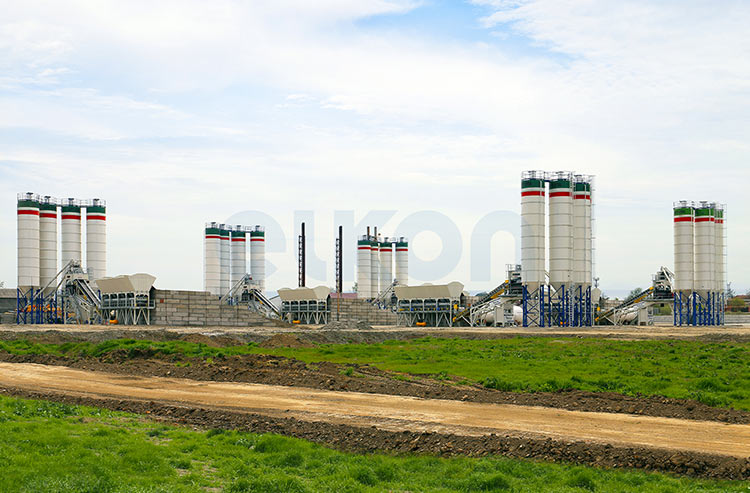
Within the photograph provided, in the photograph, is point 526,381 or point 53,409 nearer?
point 53,409

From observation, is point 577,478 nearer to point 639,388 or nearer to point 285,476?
point 285,476

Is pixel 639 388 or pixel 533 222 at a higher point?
pixel 533 222

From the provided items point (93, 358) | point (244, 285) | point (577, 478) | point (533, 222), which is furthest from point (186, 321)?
point (577, 478)

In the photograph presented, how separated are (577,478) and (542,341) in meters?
43.3

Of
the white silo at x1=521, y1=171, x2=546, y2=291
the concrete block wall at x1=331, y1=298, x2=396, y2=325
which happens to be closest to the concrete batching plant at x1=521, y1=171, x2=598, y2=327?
the white silo at x1=521, y1=171, x2=546, y2=291

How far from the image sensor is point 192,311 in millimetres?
94250

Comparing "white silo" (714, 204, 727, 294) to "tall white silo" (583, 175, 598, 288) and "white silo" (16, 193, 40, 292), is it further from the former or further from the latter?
"white silo" (16, 193, 40, 292)

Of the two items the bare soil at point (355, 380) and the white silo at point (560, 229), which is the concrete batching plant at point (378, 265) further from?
→ the bare soil at point (355, 380)

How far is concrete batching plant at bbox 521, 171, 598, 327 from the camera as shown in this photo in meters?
86.0

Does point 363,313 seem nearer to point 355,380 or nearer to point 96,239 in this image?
point 96,239

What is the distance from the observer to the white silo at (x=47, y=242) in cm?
9750

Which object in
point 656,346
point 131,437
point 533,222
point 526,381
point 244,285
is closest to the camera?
point 131,437

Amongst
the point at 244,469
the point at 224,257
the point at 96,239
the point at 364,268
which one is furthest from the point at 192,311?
the point at 244,469

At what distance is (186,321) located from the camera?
307ft
